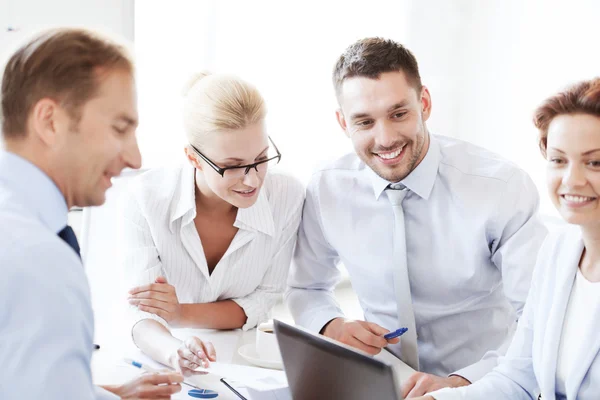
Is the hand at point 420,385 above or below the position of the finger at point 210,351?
above

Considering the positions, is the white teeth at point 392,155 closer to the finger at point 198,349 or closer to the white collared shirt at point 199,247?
the white collared shirt at point 199,247

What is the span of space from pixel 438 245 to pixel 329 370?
86 cm

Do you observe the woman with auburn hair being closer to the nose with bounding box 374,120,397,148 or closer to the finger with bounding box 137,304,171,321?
the nose with bounding box 374,120,397,148

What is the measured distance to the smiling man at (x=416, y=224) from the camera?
1931 millimetres

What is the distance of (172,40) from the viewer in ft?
12.1

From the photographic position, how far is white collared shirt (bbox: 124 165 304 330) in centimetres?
202

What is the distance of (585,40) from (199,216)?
2.24 metres

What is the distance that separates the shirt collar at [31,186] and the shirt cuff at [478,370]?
1071 mm

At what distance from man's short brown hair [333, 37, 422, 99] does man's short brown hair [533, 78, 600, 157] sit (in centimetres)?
55

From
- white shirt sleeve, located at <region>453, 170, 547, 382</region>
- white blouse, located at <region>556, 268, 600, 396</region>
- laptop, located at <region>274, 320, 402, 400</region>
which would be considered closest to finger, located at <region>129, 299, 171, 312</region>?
laptop, located at <region>274, 320, 402, 400</region>

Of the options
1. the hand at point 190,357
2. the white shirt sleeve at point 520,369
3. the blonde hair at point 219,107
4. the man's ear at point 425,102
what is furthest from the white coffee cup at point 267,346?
the man's ear at point 425,102

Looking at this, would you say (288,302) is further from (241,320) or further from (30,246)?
(30,246)

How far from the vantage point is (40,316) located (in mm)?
876

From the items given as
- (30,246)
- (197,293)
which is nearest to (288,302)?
(197,293)
